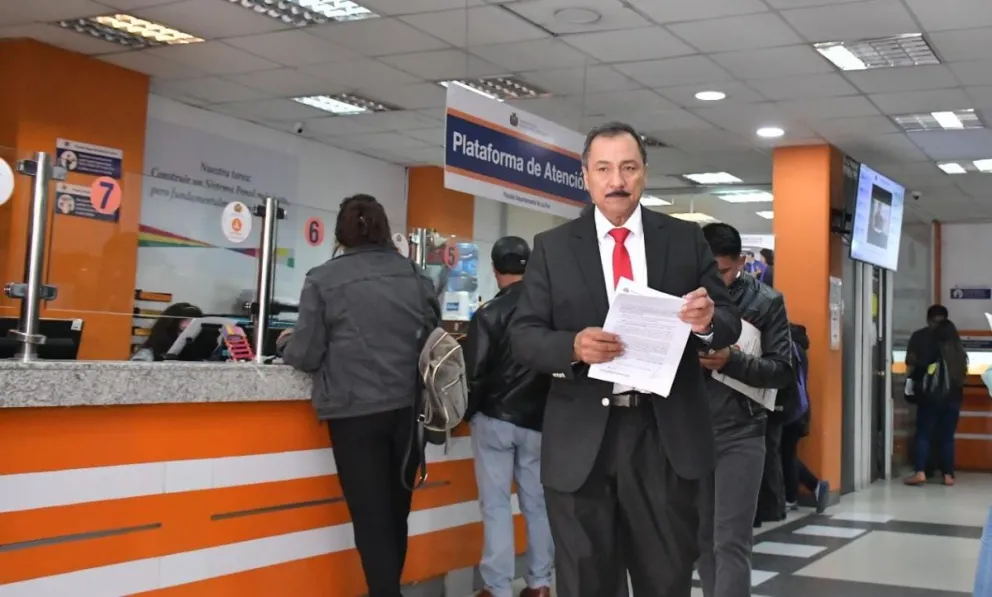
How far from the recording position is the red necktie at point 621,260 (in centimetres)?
233

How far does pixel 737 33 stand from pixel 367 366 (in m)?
4.05

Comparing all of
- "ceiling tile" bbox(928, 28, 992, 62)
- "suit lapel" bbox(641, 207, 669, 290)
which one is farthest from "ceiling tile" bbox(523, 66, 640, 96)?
"suit lapel" bbox(641, 207, 669, 290)

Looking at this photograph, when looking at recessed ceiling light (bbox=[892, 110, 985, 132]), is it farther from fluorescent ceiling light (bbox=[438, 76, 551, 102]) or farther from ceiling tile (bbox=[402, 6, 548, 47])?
Result: ceiling tile (bbox=[402, 6, 548, 47])

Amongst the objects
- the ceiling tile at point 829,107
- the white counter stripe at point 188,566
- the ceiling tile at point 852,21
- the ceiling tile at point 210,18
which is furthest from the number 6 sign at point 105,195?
the ceiling tile at point 829,107

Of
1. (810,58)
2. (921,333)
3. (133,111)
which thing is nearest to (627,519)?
(810,58)

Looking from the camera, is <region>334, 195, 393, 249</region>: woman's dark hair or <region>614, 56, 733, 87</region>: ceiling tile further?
<region>614, 56, 733, 87</region>: ceiling tile

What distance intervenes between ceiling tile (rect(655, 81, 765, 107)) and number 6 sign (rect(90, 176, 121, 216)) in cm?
536

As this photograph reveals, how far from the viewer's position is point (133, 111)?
331 inches

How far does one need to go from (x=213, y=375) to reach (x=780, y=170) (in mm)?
7723

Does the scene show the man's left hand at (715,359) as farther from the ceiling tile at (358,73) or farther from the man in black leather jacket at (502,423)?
the ceiling tile at (358,73)

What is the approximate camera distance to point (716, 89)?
816 cm

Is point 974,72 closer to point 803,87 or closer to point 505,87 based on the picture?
point 803,87

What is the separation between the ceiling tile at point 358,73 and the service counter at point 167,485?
179 inches

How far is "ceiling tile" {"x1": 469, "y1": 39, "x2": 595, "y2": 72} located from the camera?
7125 mm
